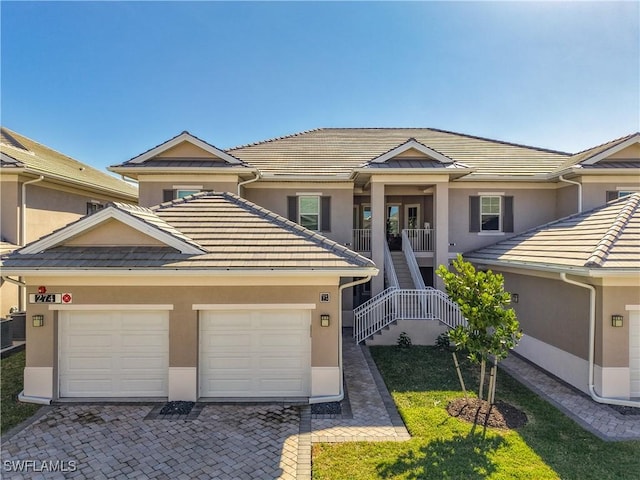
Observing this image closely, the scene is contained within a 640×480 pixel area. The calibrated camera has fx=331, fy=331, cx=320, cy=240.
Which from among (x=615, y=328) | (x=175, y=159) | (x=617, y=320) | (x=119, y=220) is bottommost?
(x=615, y=328)

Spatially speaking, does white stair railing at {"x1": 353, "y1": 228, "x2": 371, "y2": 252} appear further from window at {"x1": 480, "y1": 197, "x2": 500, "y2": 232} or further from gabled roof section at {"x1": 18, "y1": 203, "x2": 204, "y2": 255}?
gabled roof section at {"x1": 18, "y1": 203, "x2": 204, "y2": 255}

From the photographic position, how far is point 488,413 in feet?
22.9

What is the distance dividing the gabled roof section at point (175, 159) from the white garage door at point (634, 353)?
12.7 meters

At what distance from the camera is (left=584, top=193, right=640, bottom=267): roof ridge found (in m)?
7.56

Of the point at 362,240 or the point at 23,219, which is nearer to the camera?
the point at 23,219

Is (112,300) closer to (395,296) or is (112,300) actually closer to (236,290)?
(236,290)

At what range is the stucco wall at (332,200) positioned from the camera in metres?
14.4

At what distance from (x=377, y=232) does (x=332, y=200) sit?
8.12ft

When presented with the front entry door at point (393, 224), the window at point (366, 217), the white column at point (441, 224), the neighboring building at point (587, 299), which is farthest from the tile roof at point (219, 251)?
the front entry door at point (393, 224)

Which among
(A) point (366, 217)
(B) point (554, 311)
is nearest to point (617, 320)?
(B) point (554, 311)

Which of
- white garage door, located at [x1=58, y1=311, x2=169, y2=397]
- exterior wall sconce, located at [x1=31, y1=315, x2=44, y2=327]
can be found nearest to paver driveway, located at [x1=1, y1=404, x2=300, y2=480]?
white garage door, located at [x1=58, y1=311, x2=169, y2=397]

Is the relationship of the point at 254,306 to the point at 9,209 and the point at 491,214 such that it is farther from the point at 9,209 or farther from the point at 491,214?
the point at 9,209

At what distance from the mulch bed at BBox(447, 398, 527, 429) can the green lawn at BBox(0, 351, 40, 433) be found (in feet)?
29.8


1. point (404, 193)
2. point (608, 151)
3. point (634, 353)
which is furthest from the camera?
point (404, 193)
